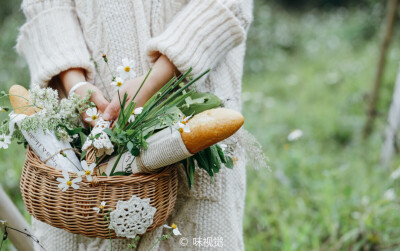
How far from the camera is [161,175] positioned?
3.45ft

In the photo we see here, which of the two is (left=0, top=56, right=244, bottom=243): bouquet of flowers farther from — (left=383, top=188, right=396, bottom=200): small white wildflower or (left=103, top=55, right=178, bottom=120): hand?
(left=383, top=188, right=396, bottom=200): small white wildflower

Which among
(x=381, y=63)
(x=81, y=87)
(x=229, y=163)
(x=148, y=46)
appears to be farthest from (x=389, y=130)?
(x=81, y=87)

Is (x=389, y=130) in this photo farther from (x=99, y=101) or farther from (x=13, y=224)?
(x=13, y=224)

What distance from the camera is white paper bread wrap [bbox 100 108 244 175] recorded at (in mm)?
991

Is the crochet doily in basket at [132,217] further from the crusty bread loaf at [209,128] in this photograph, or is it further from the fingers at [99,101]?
the fingers at [99,101]

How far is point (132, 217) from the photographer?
1.02m

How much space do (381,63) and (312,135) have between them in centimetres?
91

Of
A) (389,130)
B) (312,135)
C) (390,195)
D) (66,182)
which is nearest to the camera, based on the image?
(66,182)

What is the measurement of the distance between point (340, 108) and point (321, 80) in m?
0.92

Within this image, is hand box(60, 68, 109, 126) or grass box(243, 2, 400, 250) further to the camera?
grass box(243, 2, 400, 250)

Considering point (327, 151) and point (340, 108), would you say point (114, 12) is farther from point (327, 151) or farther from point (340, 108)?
point (340, 108)

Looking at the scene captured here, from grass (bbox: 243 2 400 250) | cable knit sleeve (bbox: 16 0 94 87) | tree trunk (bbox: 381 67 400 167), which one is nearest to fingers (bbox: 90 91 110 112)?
cable knit sleeve (bbox: 16 0 94 87)

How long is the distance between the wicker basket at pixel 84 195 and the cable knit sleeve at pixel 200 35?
0.32 meters

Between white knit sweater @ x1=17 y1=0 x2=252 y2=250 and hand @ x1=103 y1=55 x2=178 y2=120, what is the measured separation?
37 millimetres
